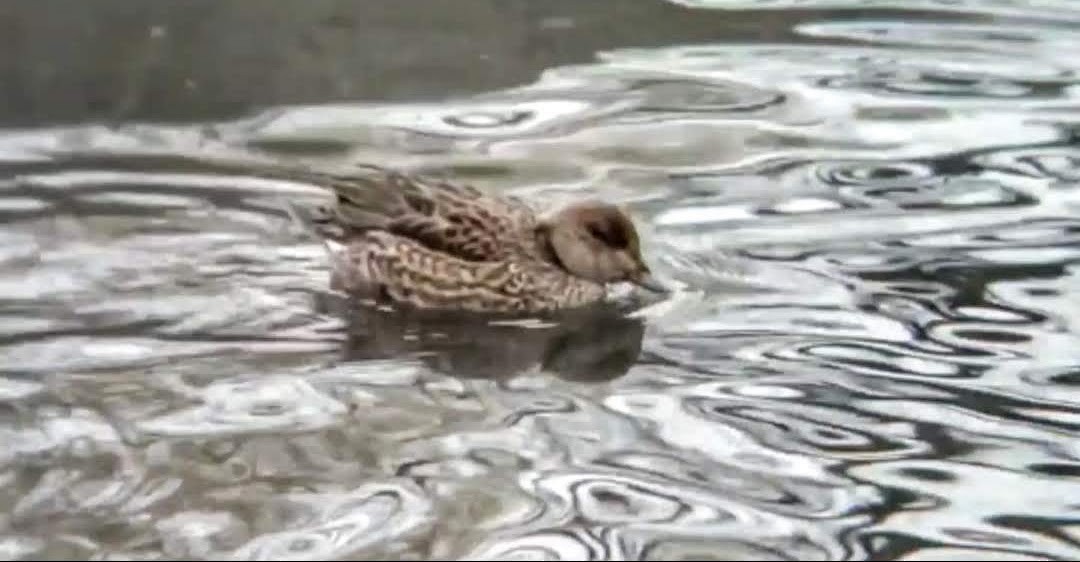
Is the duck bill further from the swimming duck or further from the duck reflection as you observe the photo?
the duck reflection

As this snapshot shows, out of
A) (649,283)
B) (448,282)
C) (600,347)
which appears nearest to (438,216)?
(448,282)

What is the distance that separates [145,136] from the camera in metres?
8.38

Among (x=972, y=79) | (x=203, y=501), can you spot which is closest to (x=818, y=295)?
(x=203, y=501)

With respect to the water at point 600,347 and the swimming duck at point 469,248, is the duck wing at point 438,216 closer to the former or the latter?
the swimming duck at point 469,248

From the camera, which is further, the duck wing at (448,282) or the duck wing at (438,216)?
the duck wing at (438,216)

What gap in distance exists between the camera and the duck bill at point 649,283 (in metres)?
7.03

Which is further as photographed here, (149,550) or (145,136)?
(145,136)

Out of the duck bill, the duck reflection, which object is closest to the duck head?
the duck bill

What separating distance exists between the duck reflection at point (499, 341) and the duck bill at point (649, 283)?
122 millimetres

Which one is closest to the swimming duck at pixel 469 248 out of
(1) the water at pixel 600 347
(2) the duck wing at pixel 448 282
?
(2) the duck wing at pixel 448 282

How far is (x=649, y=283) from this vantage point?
7090 millimetres

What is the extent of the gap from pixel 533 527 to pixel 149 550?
2.75 ft

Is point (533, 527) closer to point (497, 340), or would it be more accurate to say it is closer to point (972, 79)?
point (497, 340)

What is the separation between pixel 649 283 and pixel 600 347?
1.65 feet
